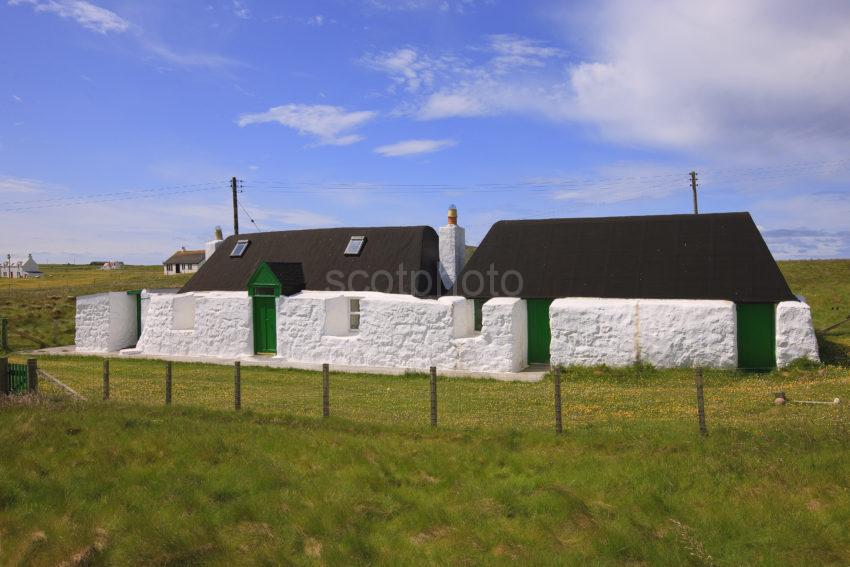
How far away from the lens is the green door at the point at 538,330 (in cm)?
2223

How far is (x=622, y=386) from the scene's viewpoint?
18.0m

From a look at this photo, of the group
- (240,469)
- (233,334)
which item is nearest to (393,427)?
(240,469)

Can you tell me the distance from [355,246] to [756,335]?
1519 cm

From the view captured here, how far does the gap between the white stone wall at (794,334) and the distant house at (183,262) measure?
279 feet

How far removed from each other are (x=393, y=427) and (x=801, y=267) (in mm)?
49589

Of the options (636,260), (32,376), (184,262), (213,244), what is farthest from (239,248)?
(184,262)

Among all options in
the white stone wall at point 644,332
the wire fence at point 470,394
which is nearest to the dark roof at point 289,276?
the wire fence at point 470,394

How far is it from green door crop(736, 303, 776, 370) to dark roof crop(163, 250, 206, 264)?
82922 millimetres

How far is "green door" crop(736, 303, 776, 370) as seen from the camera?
65.0 ft

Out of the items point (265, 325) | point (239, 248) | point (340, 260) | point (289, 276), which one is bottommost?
point (265, 325)

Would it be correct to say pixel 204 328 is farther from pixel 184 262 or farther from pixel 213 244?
pixel 184 262

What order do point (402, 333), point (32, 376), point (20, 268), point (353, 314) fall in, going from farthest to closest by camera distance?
point (20, 268) < point (353, 314) < point (402, 333) < point (32, 376)

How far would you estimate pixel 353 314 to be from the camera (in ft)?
A: 80.1

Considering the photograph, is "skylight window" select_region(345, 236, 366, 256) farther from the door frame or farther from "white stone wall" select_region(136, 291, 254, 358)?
"white stone wall" select_region(136, 291, 254, 358)
